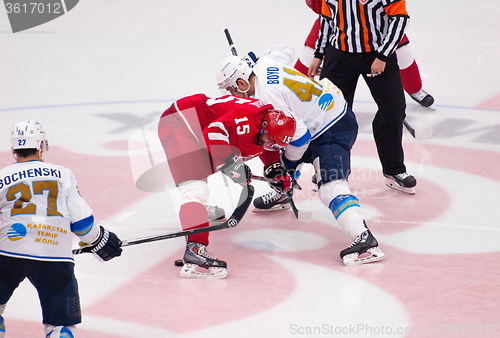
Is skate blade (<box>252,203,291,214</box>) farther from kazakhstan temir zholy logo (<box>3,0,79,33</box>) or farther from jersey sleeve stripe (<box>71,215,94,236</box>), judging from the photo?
kazakhstan temir zholy logo (<box>3,0,79,33</box>)

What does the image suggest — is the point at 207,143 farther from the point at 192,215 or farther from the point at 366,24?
the point at 366,24

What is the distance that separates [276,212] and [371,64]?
104 centimetres

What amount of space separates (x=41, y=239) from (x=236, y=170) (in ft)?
3.33

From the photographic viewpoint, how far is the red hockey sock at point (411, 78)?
4914mm

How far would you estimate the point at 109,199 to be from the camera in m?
3.52

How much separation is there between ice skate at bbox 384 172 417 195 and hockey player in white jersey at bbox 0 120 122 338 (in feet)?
7.34

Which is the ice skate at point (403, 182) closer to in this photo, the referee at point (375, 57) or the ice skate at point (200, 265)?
the referee at point (375, 57)

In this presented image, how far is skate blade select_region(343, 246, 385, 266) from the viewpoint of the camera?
274 centimetres

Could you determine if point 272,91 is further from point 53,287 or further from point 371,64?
point 53,287

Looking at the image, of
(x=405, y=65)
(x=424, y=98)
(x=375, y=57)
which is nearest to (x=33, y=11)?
(x=405, y=65)

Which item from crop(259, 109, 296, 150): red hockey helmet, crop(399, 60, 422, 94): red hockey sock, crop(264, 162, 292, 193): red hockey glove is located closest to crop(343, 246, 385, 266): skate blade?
crop(264, 162, 292, 193): red hockey glove

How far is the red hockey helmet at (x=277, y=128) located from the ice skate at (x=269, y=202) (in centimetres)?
72

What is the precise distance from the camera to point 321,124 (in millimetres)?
2973

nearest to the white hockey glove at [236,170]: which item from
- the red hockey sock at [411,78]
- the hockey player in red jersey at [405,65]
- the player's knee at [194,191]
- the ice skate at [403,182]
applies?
the player's knee at [194,191]
